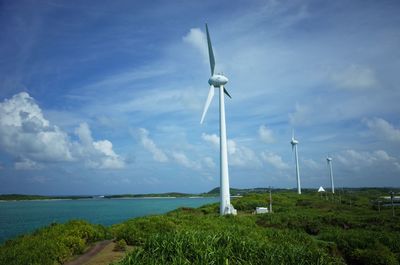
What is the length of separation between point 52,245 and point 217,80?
3057 centimetres

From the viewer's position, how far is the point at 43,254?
16547 mm

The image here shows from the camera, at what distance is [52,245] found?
17828 mm

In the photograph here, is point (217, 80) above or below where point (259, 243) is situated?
above

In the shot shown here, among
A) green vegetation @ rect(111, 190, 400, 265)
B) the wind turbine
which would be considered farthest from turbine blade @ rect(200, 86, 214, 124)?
green vegetation @ rect(111, 190, 400, 265)

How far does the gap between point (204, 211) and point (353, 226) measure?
2416cm

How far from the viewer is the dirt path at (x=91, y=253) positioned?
59.6 ft

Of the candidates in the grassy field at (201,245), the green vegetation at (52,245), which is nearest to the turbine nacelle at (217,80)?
the grassy field at (201,245)

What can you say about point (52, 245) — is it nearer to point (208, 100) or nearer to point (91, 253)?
point (91, 253)

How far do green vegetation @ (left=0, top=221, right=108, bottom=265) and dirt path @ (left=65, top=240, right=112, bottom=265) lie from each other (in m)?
0.43

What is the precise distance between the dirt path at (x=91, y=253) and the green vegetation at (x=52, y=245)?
43 centimetres

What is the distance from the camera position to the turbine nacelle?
1729 inches

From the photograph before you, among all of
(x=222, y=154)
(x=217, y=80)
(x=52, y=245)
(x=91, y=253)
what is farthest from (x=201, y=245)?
(x=217, y=80)

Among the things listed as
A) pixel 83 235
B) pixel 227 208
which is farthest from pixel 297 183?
pixel 83 235

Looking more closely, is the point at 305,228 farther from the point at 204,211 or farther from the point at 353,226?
the point at 204,211
